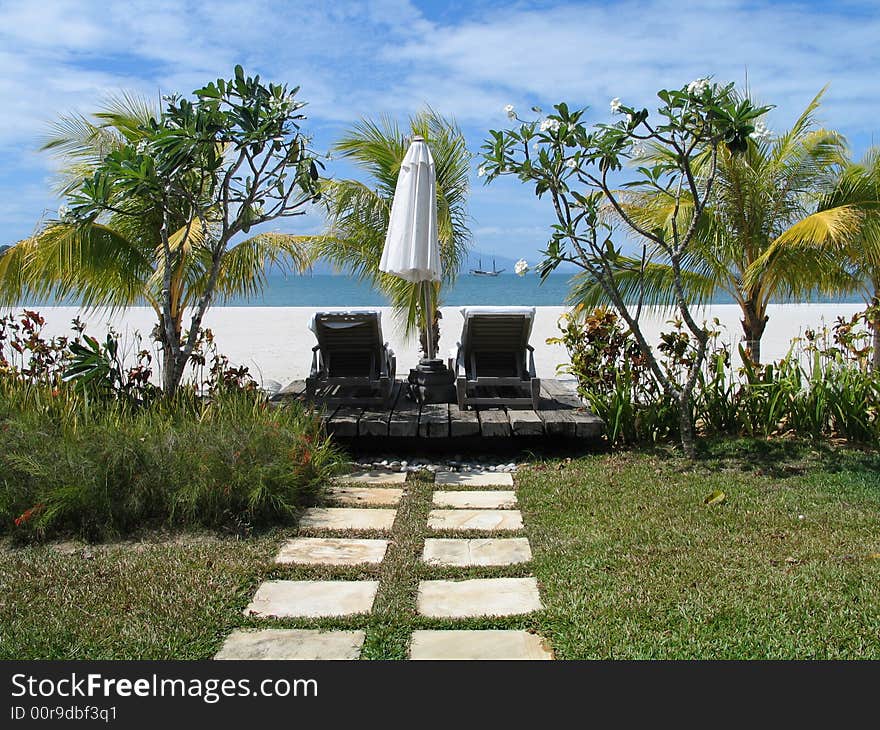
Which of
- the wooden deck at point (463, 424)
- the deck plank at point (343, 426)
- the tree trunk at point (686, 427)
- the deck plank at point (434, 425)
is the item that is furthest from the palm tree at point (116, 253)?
the tree trunk at point (686, 427)

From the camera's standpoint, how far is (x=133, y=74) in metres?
8.03

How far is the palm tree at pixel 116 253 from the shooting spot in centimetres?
687

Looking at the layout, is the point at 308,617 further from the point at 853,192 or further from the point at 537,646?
the point at 853,192

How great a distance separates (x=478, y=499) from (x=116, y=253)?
4.34 m

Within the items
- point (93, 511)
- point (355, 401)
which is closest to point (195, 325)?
point (355, 401)

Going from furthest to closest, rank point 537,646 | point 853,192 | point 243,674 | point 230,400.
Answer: point 853,192
point 230,400
point 537,646
point 243,674

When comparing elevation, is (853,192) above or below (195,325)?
above

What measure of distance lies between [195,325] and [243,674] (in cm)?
413

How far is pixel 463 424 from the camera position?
591 cm

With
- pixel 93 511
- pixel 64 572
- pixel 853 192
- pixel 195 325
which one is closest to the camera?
pixel 64 572

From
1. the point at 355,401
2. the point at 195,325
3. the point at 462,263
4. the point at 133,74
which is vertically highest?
the point at 133,74

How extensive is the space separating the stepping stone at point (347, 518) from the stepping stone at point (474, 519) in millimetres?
260

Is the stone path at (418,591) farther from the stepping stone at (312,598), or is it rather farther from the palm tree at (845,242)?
the palm tree at (845,242)

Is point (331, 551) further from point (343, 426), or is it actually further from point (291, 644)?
point (343, 426)
